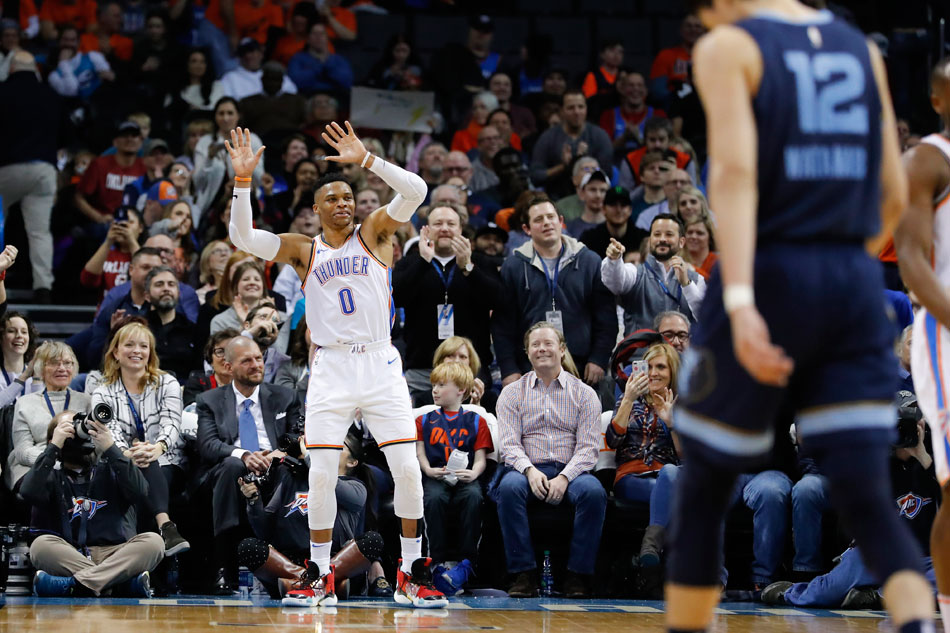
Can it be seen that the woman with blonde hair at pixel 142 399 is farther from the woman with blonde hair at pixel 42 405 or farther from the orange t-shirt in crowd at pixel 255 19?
the orange t-shirt in crowd at pixel 255 19

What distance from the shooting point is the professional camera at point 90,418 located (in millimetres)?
7793

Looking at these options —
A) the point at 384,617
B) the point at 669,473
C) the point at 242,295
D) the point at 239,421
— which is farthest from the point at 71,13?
the point at 384,617

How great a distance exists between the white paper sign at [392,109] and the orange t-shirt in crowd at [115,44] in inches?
124

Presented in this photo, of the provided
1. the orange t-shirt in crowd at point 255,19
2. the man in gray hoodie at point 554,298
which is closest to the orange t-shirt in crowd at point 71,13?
the orange t-shirt in crowd at point 255,19

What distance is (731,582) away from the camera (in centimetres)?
899

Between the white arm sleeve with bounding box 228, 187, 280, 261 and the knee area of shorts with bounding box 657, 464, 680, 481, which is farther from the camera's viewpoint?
the knee area of shorts with bounding box 657, 464, 680, 481

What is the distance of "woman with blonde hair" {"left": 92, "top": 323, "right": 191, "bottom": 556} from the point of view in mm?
8461

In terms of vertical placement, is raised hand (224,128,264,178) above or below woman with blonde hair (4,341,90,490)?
above

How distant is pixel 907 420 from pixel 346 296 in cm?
368

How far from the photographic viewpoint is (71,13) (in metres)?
15.4

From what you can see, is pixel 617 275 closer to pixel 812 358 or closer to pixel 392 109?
pixel 392 109

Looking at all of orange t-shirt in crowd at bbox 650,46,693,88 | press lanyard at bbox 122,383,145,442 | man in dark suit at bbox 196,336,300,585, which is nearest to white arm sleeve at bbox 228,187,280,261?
man in dark suit at bbox 196,336,300,585

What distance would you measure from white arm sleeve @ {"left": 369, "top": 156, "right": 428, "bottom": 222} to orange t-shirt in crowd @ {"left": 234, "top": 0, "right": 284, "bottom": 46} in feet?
27.2

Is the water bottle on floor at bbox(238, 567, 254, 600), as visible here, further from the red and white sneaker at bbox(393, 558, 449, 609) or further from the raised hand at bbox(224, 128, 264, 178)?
the raised hand at bbox(224, 128, 264, 178)
